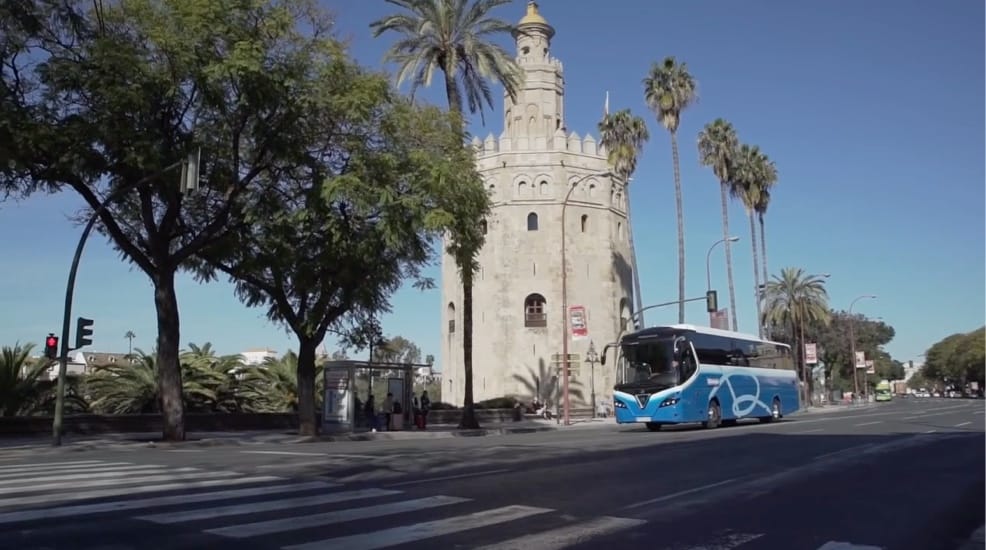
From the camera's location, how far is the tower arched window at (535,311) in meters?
49.9

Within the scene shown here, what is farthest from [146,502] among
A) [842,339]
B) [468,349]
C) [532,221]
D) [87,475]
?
[842,339]

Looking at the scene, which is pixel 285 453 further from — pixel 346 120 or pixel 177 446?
pixel 346 120

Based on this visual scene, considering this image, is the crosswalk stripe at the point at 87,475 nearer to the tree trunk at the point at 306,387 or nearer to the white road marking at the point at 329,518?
the white road marking at the point at 329,518

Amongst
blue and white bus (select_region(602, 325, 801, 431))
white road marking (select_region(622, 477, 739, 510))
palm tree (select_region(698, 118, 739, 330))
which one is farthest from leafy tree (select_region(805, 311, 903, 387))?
white road marking (select_region(622, 477, 739, 510))

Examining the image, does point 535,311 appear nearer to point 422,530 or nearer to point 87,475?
point 87,475

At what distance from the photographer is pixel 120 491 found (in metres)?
10.8

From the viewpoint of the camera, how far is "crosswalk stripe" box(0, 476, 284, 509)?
32.3ft

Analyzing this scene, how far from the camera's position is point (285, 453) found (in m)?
17.9

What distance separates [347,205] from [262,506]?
15821 millimetres

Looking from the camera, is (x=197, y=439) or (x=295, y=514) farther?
(x=197, y=439)

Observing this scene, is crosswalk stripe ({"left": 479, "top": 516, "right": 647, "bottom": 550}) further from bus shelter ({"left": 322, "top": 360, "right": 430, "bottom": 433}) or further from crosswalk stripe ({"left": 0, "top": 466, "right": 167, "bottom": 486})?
bus shelter ({"left": 322, "top": 360, "right": 430, "bottom": 433})

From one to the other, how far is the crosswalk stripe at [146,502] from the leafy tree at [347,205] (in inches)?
495

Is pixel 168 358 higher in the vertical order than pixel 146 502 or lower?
higher

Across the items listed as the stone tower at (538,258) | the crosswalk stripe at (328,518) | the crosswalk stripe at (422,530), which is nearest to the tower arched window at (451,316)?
the stone tower at (538,258)
